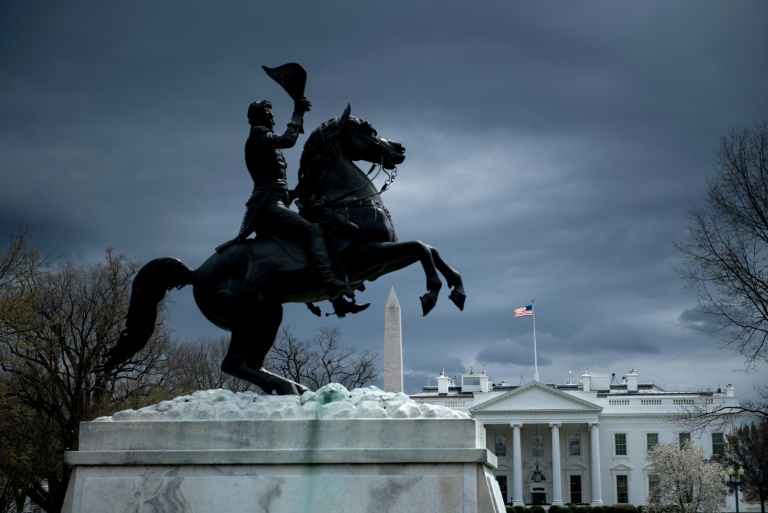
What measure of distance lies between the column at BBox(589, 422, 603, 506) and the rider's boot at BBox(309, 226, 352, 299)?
70240mm

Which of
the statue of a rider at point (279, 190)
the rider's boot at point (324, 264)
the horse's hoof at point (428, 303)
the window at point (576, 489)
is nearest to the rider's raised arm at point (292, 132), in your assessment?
the statue of a rider at point (279, 190)

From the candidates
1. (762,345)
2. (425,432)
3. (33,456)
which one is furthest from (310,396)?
(33,456)

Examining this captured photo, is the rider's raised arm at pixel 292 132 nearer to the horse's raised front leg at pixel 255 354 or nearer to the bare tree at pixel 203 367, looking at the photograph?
the horse's raised front leg at pixel 255 354

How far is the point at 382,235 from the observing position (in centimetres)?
907

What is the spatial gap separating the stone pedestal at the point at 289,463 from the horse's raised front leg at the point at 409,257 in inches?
47.9

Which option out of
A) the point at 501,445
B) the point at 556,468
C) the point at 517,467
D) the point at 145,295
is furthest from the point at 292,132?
the point at 501,445

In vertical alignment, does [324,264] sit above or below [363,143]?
below

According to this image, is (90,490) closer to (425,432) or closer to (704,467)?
(425,432)

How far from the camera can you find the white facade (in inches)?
3034

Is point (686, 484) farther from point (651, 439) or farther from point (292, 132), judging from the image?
point (292, 132)

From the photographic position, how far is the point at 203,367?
4503cm

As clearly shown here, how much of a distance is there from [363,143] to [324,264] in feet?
5.13

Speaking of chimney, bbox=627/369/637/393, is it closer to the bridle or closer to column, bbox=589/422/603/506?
column, bbox=589/422/603/506

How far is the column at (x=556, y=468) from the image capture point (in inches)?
2968
